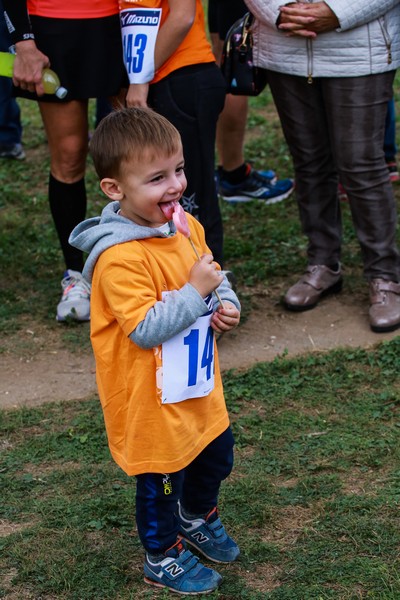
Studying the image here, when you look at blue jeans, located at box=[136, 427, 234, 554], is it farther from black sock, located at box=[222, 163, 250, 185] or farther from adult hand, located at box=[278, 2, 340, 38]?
black sock, located at box=[222, 163, 250, 185]

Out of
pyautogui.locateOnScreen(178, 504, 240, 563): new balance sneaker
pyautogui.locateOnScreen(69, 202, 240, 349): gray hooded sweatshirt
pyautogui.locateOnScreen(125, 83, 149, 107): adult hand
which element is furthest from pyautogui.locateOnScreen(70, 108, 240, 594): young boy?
pyautogui.locateOnScreen(125, 83, 149, 107): adult hand

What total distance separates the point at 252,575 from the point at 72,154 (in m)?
2.27

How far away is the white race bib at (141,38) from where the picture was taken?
3973 mm

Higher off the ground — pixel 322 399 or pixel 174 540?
pixel 174 540

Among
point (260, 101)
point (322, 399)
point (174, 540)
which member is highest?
point (174, 540)

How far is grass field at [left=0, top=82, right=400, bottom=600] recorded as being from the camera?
2.89 metres

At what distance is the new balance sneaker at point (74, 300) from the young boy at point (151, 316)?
6.55 feet

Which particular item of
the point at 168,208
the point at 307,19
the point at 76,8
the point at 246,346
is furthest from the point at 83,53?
the point at 168,208

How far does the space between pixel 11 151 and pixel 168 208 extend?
4.78 m

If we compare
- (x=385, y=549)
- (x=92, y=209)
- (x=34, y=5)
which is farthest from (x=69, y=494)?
(x=92, y=209)

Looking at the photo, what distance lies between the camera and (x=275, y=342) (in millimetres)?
4480

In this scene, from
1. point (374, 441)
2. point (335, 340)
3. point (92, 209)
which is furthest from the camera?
point (92, 209)

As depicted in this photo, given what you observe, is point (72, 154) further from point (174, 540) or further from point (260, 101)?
point (260, 101)

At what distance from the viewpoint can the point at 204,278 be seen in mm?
2533
